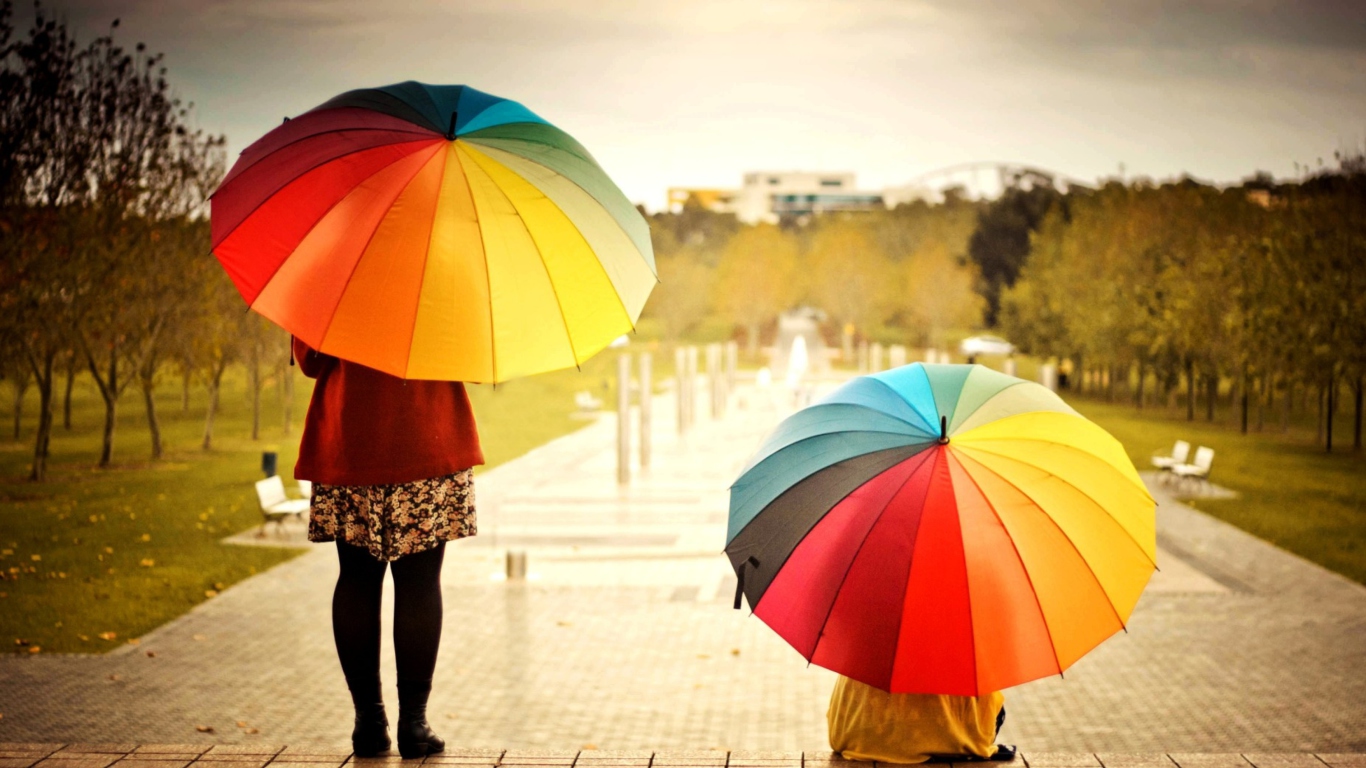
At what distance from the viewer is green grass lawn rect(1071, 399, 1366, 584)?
13.9m

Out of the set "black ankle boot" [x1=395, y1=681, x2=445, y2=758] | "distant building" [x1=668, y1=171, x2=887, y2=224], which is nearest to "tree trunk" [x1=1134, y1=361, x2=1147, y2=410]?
"black ankle boot" [x1=395, y1=681, x2=445, y2=758]

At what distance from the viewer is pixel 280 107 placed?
2320cm

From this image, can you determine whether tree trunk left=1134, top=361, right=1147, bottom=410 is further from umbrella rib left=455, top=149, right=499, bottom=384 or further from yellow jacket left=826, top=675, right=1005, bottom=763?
umbrella rib left=455, top=149, right=499, bottom=384

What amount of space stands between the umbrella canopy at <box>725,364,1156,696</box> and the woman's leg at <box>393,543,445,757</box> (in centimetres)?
102

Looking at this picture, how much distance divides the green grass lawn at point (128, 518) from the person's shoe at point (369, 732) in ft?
17.6

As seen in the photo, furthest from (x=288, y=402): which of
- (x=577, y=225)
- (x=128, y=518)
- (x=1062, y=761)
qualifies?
(x=1062, y=761)

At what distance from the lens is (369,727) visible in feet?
13.2

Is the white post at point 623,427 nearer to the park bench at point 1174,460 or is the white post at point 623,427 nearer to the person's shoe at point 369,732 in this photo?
the park bench at point 1174,460

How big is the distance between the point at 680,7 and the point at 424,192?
20711 mm

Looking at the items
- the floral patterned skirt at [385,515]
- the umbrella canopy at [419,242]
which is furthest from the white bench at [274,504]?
the umbrella canopy at [419,242]

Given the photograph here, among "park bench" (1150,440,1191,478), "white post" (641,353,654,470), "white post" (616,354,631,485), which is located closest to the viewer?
"white post" (616,354,631,485)

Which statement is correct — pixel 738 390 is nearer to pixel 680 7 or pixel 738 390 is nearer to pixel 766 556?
pixel 680 7

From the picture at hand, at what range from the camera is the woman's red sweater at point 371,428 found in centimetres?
369

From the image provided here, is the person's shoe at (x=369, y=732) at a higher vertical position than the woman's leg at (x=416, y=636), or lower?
lower
